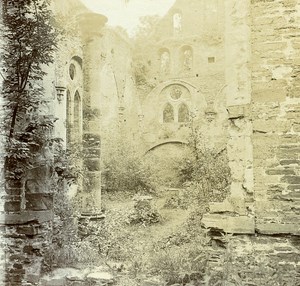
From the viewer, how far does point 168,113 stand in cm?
2333

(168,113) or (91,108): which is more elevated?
(168,113)

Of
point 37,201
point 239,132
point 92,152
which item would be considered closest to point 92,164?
point 92,152

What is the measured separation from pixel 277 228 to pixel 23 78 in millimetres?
4398

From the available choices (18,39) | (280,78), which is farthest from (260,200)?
(18,39)

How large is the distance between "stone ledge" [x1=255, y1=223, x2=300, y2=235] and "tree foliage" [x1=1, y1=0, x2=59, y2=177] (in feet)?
11.7

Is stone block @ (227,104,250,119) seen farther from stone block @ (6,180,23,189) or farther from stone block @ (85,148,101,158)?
stone block @ (85,148,101,158)

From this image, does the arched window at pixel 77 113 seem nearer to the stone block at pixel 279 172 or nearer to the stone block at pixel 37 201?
the stone block at pixel 37 201

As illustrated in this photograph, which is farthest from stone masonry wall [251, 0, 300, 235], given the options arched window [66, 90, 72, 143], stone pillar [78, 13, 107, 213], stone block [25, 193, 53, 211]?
arched window [66, 90, 72, 143]

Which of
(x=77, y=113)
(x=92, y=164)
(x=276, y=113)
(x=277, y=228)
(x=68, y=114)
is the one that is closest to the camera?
(x=277, y=228)

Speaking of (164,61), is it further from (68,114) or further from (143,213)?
(143,213)

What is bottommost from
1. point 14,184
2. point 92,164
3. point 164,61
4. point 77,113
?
point 14,184

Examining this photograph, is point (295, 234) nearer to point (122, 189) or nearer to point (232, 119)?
point (232, 119)

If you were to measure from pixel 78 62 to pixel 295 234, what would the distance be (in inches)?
462

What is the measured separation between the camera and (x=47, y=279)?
18.8 ft
